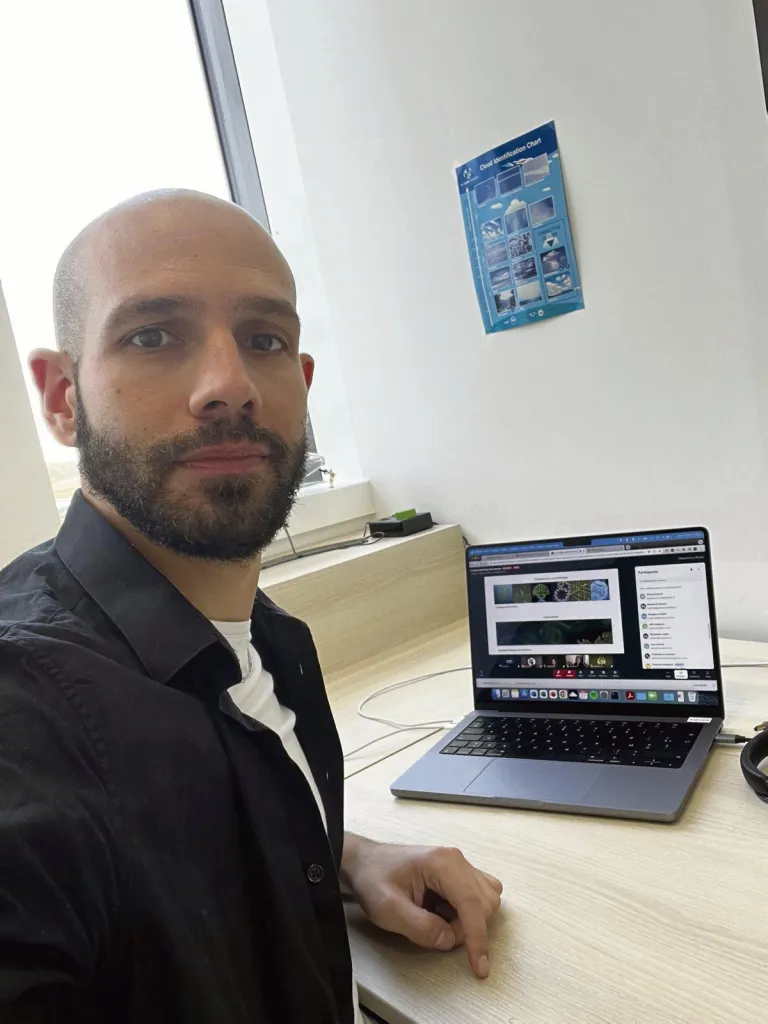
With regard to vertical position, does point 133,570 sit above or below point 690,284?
below

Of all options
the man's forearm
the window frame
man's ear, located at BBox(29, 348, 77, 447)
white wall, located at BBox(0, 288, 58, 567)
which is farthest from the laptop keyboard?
the window frame

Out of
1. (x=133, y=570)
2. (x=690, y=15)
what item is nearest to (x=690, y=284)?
(x=690, y=15)

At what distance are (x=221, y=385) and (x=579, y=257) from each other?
33.2 inches

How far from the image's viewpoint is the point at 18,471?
1.17m

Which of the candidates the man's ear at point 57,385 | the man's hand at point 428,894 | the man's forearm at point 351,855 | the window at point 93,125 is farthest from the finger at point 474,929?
the window at point 93,125

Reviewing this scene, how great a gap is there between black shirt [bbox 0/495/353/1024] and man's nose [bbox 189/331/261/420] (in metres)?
0.13

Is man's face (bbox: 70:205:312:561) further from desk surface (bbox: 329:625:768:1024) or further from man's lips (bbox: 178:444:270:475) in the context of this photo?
desk surface (bbox: 329:625:768:1024)

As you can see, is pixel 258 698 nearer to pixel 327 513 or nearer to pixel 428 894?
pixel 428 894

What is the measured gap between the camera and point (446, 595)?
1611 mm

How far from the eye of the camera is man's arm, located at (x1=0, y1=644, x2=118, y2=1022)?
0.37 m

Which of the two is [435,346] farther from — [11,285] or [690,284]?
[11,285]

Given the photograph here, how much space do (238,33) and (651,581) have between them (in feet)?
5.80

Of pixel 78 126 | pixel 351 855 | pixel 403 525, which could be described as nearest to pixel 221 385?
pixel 351 855

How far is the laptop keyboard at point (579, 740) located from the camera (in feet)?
2.73
